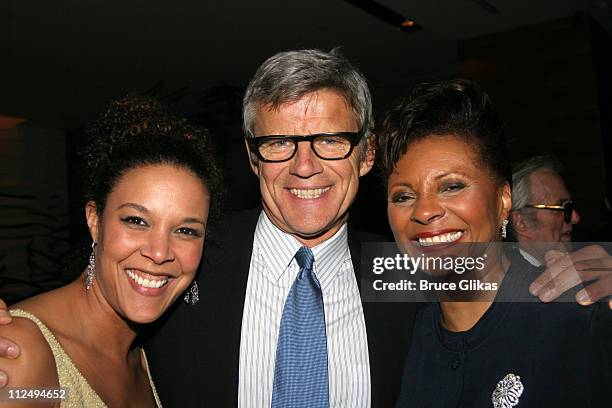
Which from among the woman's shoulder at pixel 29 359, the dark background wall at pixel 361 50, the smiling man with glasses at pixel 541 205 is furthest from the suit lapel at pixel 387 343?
the dark background wall at pixel 361 50

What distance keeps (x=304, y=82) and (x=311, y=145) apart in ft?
0.75

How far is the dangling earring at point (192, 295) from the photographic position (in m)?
1.92

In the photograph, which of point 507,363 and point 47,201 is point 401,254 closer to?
point 507,363

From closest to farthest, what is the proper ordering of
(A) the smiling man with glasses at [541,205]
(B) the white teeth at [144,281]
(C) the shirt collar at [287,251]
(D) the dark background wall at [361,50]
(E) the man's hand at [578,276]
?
1. (E) the man's hand at [578,276]
2. (B) the white teeth at [144,281]
3. (C) the shirt collar at [287,251]
4. (A) the smiling man with glasses at [541,205]
5. (D) the dark background wall at [361,50]

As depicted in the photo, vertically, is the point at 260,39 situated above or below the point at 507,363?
above

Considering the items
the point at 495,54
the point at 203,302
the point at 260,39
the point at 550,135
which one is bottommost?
the point at 203,302

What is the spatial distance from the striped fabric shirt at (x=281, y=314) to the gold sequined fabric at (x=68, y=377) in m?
0.50

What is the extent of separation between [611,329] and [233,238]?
130 cm

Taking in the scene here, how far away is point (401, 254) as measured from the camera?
6.09ft

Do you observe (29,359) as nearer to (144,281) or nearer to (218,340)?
(144,281)

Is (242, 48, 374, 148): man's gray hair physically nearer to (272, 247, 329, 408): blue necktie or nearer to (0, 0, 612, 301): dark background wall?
(272, 247, 329, 408): blue necktie

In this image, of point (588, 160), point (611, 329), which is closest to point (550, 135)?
point (588, 160)

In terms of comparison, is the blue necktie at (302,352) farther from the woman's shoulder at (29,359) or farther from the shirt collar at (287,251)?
the woman's shoulder at (29,359)

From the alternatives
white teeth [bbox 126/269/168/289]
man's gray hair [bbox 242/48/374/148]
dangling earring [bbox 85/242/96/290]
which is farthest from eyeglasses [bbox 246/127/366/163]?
dangling earring [bbox 85/242/96/290]
